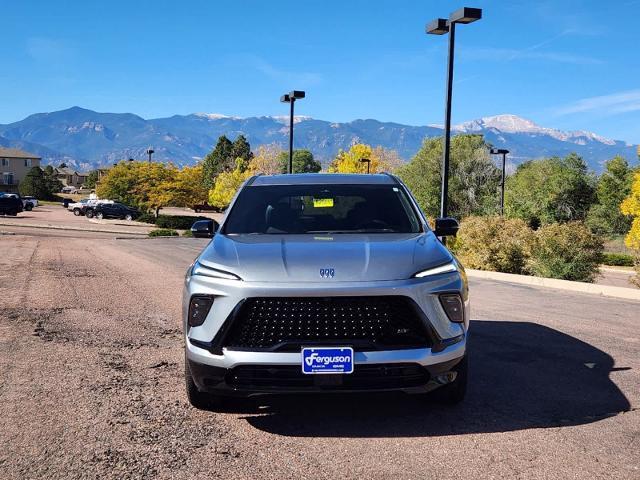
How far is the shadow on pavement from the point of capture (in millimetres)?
4375

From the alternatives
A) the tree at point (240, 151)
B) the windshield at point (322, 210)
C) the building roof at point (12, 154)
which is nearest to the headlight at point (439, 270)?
the windshield at point (322, 210)

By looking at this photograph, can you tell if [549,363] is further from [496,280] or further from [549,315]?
[496,280]

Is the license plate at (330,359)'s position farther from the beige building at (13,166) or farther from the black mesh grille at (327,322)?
the beige building at (13,166)

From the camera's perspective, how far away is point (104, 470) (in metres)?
3.62

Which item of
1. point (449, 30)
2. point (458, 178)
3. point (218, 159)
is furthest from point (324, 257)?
point (218, 159)

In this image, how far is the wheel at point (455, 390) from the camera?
176 inches

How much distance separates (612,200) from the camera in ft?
216

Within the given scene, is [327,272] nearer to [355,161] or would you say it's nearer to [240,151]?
[355,161]

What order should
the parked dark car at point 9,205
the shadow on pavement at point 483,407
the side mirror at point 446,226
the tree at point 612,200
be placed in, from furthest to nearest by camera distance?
the tree at point 612,200, the parked dark car at point 9,205, the side mirror at point 446,226, the shadow on pavement at point 483,407

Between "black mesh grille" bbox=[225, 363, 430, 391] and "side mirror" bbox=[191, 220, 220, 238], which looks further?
"side mirror" bbox=[191, 220, 220, 238]

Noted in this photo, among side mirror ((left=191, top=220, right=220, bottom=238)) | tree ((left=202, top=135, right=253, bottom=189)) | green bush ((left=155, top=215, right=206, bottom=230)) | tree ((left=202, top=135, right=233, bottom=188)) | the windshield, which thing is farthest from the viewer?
Result: tree ((left=202, top=135, right=253, bottom=189))

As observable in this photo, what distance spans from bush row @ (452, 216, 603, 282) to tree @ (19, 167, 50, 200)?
105815 millimetres

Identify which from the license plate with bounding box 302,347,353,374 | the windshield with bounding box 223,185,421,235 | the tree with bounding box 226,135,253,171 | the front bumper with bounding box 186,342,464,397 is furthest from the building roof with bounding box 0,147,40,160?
the license plate with bounding box 302,347,353,374

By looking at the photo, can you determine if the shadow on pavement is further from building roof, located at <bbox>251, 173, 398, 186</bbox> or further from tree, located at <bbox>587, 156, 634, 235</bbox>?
tree, located at <bbox>587, 156, 634, 235</bbox>
